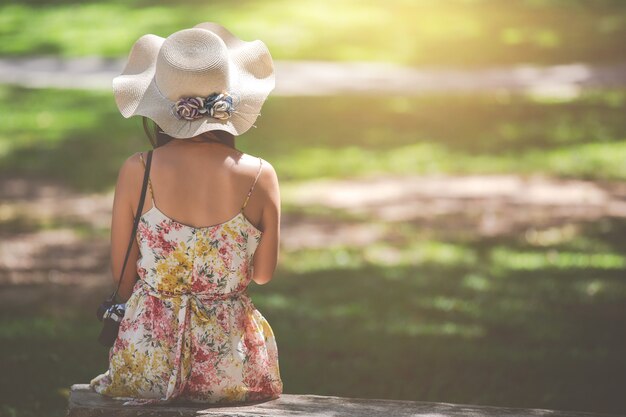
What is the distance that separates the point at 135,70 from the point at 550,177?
7955 millimetres

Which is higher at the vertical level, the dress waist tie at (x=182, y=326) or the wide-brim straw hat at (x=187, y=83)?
the wide-brim straw hat at (x=187, y=83)

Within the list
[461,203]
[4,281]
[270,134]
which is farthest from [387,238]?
[270,134]

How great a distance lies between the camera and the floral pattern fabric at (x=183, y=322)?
3.53m

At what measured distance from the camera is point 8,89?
51.1 feet

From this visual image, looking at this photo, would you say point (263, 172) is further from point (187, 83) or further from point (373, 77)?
point (373, 77)

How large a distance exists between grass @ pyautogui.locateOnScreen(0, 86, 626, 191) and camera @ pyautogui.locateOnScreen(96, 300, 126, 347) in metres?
7.17

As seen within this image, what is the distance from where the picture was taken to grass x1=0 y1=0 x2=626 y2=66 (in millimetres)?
18703

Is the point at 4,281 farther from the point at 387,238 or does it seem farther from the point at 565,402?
the point at 565,402

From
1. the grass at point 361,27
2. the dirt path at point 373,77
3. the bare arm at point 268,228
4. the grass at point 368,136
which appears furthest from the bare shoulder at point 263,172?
the grass at point 361,27

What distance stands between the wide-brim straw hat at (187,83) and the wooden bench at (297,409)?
3.02 ft

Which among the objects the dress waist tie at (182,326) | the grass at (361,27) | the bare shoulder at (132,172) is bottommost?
the dress waist tie at (182,326)

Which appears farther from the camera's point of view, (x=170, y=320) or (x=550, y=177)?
(x=550, y=177)

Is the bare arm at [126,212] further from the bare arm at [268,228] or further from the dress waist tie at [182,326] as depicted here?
the bare arm at [268,228]

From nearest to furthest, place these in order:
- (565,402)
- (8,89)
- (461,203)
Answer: (565,402)
(461,203)
(8,89)
